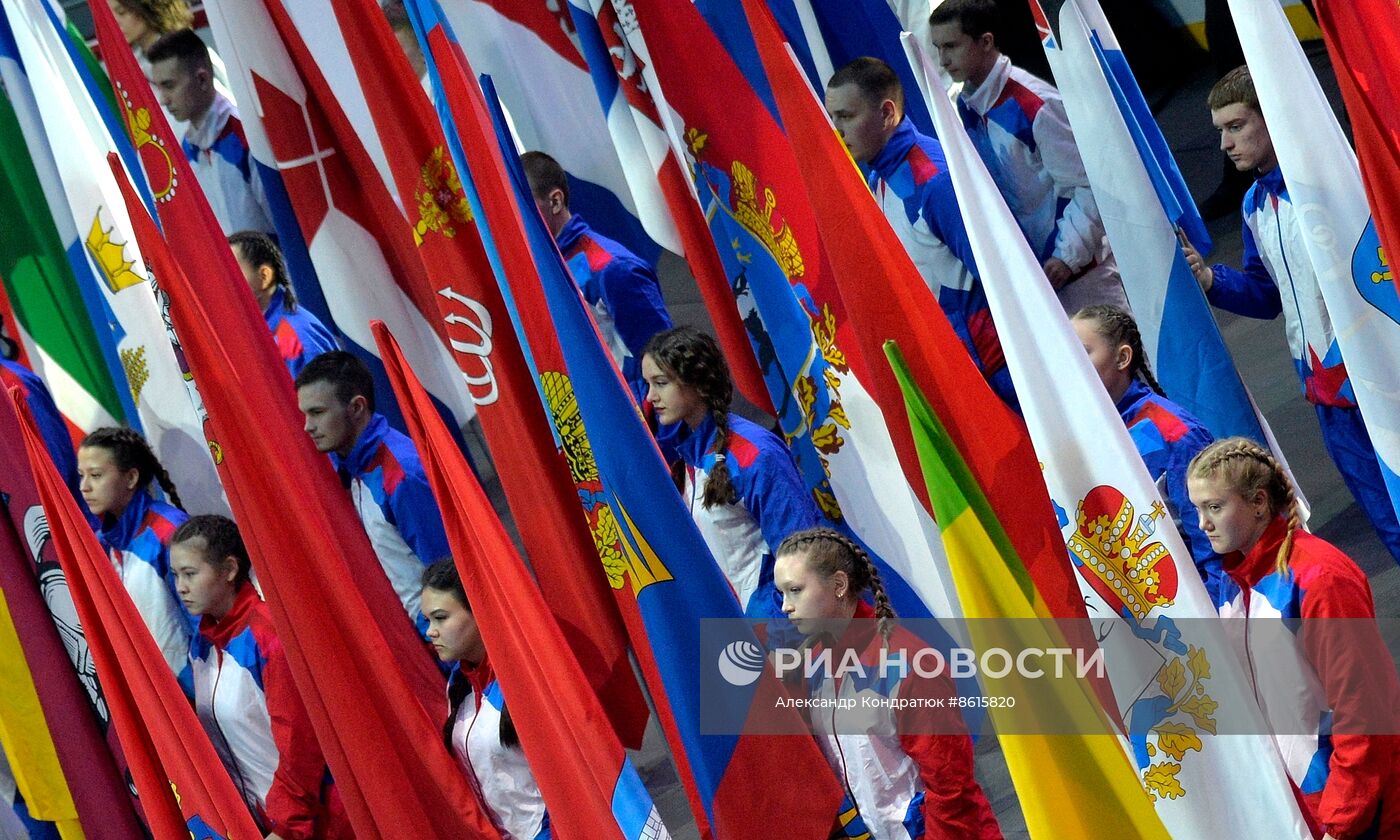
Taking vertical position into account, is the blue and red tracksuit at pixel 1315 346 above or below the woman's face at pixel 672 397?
above

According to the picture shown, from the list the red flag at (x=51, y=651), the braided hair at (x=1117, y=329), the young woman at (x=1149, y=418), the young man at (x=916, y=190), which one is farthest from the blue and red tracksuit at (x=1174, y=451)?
the red flag at (x=51, y=651)

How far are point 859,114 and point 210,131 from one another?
2044 millimetres

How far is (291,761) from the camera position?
13.4 ft

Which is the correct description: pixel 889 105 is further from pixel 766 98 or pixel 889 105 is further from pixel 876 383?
pixel 876 383

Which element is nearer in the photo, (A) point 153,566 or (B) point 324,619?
(B) point 324,619

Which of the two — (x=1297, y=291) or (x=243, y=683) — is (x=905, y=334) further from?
(x=243, y=683)

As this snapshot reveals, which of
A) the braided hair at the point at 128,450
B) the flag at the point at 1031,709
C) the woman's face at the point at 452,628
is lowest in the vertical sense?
the flag at the point at 1031,709

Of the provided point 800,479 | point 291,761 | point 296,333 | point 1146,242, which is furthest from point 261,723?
point 1146,242

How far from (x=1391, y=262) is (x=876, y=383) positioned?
897 mm

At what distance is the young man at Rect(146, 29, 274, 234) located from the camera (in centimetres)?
538

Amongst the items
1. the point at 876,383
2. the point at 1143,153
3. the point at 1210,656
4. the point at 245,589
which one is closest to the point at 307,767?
the point at 245,589

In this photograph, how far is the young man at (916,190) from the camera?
14.9 feet

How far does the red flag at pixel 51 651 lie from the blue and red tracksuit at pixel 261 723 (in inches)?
10.2

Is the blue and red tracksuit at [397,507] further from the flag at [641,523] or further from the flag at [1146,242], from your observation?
the flag at [1146,242]
